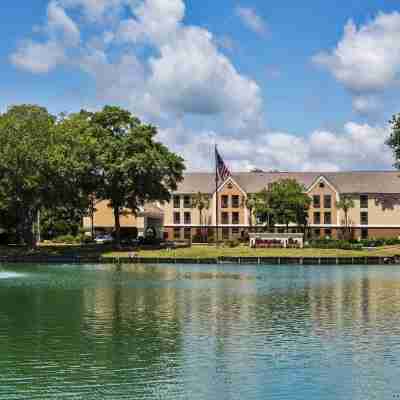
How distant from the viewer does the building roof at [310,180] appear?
136250 mm

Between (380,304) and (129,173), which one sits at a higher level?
(129,173)

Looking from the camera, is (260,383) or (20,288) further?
(20,288)

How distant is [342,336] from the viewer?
3819 centimetres

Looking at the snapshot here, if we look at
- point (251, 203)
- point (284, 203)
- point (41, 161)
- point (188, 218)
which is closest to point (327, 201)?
point (284, 203)

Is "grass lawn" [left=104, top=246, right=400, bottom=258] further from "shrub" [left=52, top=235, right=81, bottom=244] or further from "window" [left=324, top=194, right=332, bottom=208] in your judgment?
"window" [left=324, top=194, right=332, bottom=208]

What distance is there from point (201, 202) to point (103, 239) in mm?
18079

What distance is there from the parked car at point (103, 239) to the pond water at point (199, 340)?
5736 cm

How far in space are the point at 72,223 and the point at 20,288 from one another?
74400mm

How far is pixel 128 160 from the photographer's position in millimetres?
101750

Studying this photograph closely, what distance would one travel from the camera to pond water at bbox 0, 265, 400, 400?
27.6 metres

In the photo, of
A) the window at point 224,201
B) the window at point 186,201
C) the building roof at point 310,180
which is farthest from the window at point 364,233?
the window at point 186,201

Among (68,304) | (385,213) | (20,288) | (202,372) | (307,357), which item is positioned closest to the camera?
(202,372)

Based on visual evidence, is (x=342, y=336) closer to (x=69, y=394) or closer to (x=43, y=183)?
(x=69, y=394)

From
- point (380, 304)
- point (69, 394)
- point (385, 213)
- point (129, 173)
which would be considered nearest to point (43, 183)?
point (129, 173)
